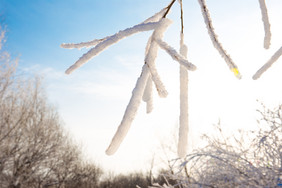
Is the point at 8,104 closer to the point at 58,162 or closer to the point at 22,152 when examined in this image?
the point at 22,152

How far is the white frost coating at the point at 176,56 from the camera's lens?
22.0 inches

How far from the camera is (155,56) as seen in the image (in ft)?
2.12

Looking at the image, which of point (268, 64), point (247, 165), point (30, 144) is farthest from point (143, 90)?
point (30, 144)

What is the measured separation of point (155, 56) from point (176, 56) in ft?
0.25

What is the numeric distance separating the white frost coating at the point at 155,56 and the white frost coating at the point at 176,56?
0.02 metres

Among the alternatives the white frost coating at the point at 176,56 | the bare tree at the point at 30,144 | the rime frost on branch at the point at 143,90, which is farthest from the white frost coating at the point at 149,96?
the bare tree at the point at 30,144

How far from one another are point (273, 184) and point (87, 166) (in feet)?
49.2

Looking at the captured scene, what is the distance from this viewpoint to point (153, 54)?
0.64 metres

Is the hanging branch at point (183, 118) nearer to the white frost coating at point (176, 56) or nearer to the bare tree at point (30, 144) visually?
the white frost coating at point (176, 56)

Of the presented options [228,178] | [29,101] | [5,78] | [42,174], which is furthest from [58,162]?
[228,178]

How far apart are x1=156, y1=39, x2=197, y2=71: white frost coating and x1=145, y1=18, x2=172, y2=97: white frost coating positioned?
22 mm

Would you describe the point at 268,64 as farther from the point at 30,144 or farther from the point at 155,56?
the point at 30,144

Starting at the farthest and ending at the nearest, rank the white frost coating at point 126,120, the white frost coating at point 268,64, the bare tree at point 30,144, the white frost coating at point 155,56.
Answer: the bare tree at point 30,144 → the white frost coating at point 268,64 → the white frost coating at point 155,56 → the white frost coating at point 126,120

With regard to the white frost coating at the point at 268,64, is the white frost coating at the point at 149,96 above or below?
below
